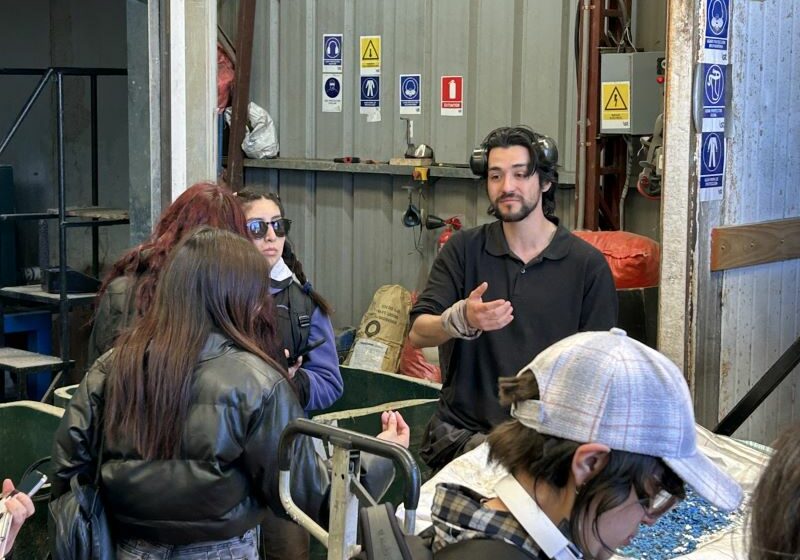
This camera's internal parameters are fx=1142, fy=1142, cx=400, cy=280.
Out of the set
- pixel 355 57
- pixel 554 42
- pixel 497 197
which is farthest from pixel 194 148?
pixel 355 57

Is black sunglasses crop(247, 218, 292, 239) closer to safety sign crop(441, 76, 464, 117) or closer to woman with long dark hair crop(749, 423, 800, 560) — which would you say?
woman with long dark hair crop(749, 423, 800, 560)

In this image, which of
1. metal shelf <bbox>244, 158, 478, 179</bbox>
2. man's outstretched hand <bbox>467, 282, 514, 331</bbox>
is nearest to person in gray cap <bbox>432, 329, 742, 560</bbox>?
man's outstretched hand <bbox>467, 282, 514, 331</bbox>

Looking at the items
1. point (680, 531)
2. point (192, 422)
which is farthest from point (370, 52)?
point (192, 422)

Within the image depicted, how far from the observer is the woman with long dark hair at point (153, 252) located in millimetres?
3438

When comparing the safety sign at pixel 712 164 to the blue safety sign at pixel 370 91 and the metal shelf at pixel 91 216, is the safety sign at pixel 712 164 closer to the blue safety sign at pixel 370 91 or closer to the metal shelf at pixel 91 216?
the blue safety sign at pixel 370 91

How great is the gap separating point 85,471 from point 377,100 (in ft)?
18.5

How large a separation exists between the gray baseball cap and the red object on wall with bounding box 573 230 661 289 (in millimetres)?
3890

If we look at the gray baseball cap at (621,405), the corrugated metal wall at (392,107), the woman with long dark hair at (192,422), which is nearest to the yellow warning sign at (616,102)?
the corrugated metal wall at (392,107)

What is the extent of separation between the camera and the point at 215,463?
262 centimetres

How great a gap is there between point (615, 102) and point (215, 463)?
14.1 ft

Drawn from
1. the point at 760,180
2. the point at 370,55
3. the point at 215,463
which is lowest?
the point at 215,463

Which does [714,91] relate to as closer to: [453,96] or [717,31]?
[717,31]

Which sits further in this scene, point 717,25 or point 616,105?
point 616,105

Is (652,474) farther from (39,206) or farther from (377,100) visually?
(39,206)
